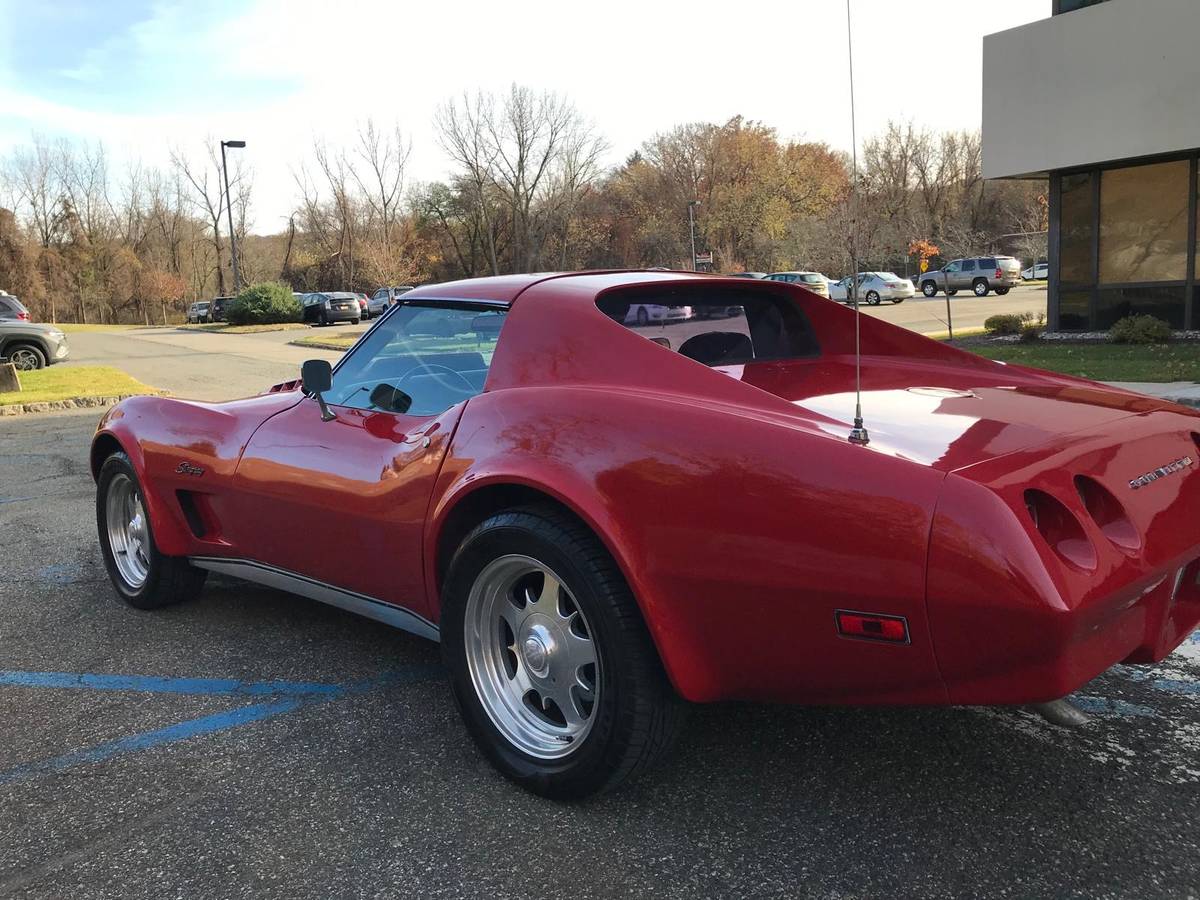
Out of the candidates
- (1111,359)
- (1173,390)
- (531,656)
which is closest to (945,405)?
(531,656)

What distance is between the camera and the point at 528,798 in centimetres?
254

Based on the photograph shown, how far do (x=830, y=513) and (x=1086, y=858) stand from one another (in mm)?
1032

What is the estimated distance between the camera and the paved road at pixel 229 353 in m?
16.8

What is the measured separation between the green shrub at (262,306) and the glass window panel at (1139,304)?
107 feet

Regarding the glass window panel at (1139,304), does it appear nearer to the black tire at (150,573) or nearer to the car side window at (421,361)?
the car side window at (421,361)

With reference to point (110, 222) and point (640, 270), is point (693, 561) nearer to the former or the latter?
Result: point (640, 270)

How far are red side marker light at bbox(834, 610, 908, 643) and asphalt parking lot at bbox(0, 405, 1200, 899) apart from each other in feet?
1.92

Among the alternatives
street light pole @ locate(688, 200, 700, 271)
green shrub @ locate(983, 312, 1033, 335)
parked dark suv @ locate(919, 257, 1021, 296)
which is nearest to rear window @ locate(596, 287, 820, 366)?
green shrub @ locate(983, 312, 1033, 335)

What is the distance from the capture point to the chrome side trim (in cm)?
299

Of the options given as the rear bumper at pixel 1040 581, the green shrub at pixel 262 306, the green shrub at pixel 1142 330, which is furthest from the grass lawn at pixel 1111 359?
the green shrub at pixel 262 306

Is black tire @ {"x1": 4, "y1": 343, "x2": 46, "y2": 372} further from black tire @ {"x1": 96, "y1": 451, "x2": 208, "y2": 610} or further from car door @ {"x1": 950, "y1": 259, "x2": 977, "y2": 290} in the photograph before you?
car door @ {"x1": 950, "y1": 259, "x2": 977, "y2": 290}

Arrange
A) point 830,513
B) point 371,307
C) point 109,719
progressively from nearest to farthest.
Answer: point 830,513
point 109,719
point 371,307

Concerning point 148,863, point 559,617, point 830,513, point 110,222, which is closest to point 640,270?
point 559,617

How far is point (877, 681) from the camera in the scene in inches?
80.7
